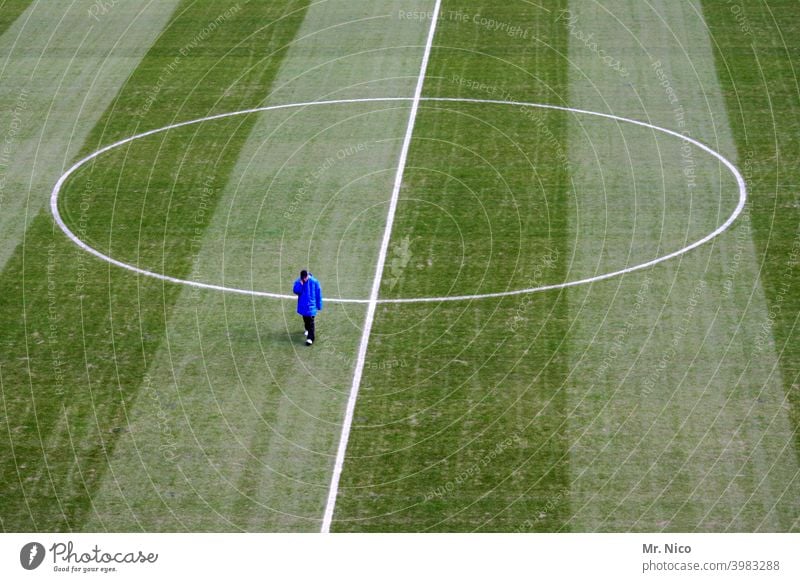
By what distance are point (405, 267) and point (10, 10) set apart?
21.2 metres

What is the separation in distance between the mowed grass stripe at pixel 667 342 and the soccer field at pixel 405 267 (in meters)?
0.06

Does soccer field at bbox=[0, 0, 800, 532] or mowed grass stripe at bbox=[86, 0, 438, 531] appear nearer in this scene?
mowed grass stripe at bbox=[86, 0, 438, 531]

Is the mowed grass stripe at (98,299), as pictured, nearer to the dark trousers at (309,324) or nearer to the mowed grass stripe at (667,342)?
the dark trousers at (309,324)

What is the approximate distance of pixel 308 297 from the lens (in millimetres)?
23078

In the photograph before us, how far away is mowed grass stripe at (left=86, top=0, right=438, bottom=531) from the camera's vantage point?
1959 centimetres

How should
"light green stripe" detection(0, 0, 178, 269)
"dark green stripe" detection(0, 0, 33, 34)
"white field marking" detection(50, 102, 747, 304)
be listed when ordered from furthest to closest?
"dark green stripe" detection(0, 0, 33, 34)
"light green stripe" detection(0, 0, 178, 269)
"white field marking" detection(50, 102, 747, 304)

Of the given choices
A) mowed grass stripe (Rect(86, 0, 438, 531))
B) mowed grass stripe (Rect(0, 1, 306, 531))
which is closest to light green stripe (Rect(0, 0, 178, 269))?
mowed grass stripe (Rect(0, 1, 306, 531))

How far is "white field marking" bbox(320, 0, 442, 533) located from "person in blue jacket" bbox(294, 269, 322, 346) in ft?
3.36

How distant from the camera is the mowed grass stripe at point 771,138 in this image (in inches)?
926

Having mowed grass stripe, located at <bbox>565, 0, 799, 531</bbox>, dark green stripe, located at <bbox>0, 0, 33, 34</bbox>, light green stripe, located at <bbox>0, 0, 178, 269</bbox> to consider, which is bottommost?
mowed grass stripe, located at <bbox>565, 0, 799, 531</bbox>

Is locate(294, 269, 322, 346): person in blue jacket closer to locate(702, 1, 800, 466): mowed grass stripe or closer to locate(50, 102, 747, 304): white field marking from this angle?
locate(50, 102, 747, 304): white field marking

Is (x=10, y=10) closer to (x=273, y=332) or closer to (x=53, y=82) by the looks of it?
(x=53, y=82)

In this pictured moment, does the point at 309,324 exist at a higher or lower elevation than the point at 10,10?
lower

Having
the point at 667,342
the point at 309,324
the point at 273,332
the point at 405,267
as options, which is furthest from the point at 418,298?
the point at 667,342
